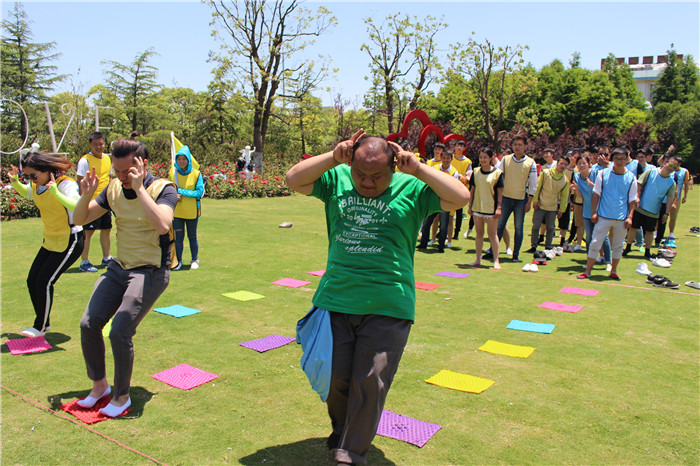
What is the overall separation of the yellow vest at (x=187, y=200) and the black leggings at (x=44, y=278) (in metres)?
3.47

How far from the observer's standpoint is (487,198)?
30.6 ft

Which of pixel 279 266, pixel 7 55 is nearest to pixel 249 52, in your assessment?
pixel 7 55

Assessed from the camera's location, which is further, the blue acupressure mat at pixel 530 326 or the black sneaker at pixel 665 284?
the black sneaker at pixel 665 284

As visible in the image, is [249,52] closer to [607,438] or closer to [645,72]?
[607,438]

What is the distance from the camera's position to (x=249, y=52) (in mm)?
32062

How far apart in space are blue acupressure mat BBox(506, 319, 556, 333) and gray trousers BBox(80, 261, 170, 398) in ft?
13.1

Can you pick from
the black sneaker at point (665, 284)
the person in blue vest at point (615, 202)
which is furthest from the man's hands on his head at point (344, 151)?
the black sneaker at point (665, 284)

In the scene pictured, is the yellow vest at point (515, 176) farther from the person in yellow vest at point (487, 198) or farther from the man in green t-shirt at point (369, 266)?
the man in green t-shirt at point (369, 266)

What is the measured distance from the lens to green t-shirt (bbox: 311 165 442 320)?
284cm

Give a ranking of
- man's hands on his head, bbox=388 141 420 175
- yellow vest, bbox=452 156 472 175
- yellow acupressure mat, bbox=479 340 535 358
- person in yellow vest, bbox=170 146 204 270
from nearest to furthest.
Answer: man's hands on his head, bbox=388 141 420 175, yellow acupressure mat, bbox=479 340 535 358, person in yellow vest, bbox=170 146 204 270, yellow vest, bbox=452 156 472 175

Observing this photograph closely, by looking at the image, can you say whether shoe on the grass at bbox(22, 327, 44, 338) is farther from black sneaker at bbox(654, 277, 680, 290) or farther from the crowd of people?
black sneaker at bbox(654, 277, 680, 290)

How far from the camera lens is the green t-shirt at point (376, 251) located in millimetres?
2844

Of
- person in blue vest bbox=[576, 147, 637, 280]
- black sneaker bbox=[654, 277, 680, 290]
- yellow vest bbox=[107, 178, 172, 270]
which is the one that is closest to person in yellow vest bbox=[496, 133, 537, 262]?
person in blue vest bbox=[576, 147, 637, 280]

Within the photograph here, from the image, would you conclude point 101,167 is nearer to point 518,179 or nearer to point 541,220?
point 518,179
